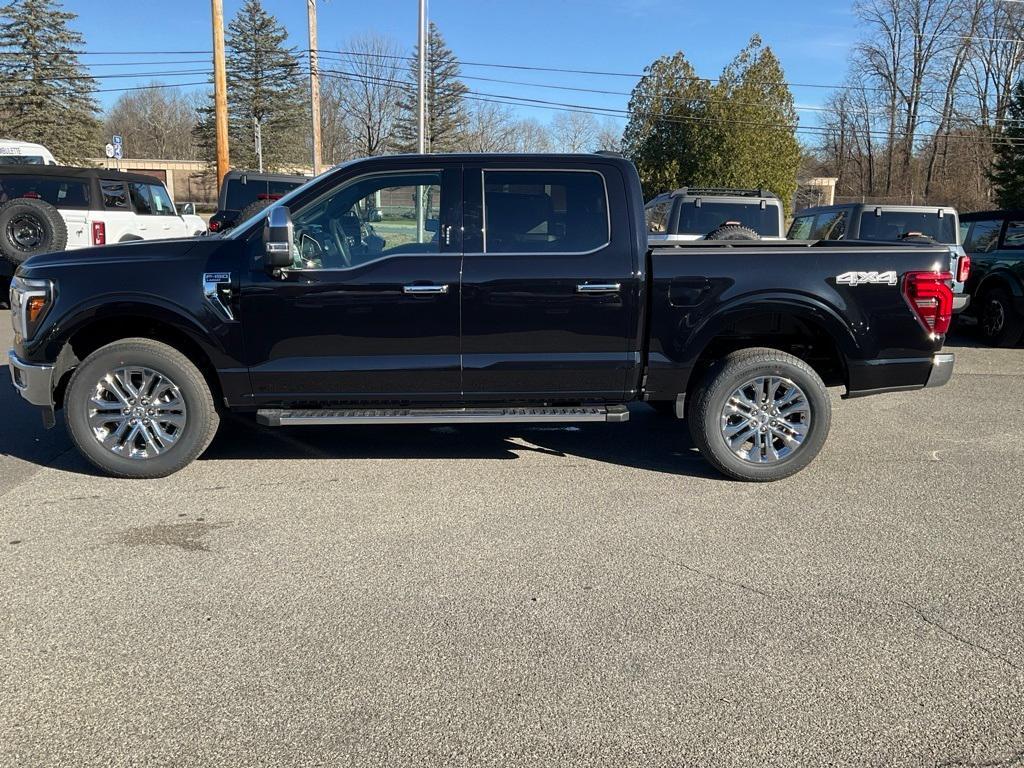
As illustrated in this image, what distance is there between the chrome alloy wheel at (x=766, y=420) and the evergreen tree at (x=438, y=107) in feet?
166

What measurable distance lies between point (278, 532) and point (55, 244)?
9.15 m

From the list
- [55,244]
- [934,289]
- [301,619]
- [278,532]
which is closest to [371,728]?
[301,619]

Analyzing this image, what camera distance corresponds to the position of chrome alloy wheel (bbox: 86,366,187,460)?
16.1 ft

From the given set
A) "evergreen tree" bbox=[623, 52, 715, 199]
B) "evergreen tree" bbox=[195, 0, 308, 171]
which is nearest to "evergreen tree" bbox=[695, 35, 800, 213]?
"evergreen tree" bbox=[623, 52, 715, 199]

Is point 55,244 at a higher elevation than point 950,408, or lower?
higher

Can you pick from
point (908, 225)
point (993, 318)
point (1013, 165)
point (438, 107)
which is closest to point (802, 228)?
point (908, 225)

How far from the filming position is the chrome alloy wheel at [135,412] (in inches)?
193

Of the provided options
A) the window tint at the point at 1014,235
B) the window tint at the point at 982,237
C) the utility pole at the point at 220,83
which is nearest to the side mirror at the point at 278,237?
the window tint at the point at 1014,235

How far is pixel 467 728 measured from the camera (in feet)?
8.62

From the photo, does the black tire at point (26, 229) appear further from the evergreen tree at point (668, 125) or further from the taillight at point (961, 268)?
the evergreen tree at point (668, 125)

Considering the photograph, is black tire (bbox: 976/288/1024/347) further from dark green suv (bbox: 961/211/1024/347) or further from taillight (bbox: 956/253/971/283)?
taillight (bbox: 956/253/971/283)

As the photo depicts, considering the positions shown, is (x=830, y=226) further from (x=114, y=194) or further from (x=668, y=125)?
(x=668, y=125)

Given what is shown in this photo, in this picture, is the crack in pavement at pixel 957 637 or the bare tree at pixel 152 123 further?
the bare tree at pixel 152 123

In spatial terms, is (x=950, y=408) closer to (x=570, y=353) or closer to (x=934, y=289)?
(x=934, y=289)
